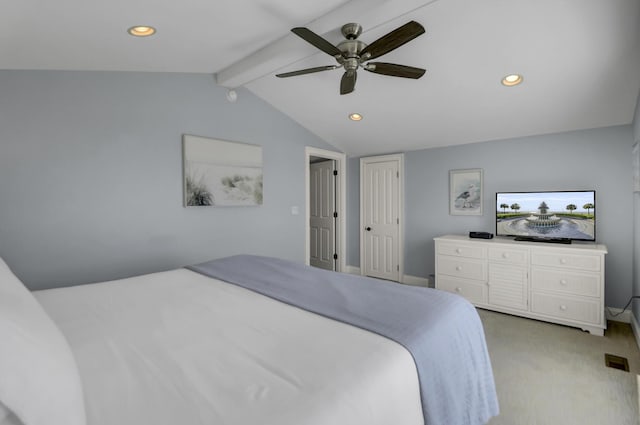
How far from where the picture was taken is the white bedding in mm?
854

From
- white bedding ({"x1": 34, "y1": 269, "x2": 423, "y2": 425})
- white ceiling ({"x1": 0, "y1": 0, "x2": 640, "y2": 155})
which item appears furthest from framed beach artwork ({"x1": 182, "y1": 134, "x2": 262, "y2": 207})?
white bedding ({"x1": 34, "y1": 269, "x2": 423, "y2": 425})

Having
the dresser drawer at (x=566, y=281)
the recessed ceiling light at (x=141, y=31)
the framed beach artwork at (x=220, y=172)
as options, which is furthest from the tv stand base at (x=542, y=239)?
the recessed ceiling light at (x=141, y=31)

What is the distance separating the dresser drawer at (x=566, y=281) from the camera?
302 cm

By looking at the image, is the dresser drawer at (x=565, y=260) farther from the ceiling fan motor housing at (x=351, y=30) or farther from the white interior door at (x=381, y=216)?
the ceiling fan motor housing at (x=351, y=30)

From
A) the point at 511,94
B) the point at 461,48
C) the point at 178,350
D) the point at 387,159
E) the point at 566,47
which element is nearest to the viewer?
the point at 178,350

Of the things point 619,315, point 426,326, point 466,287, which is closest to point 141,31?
point 426,326

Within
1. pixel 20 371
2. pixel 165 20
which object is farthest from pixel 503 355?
pixel 165 20

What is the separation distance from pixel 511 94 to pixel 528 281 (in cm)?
187

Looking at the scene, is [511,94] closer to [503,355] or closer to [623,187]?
[623,187]

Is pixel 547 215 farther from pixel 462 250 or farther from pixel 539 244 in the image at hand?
pixel 462 250

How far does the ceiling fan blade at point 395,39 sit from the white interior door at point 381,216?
2.67m

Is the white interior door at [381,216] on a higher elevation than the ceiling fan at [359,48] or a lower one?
lower

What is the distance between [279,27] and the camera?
2.42 metres

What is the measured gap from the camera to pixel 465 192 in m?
4.18
